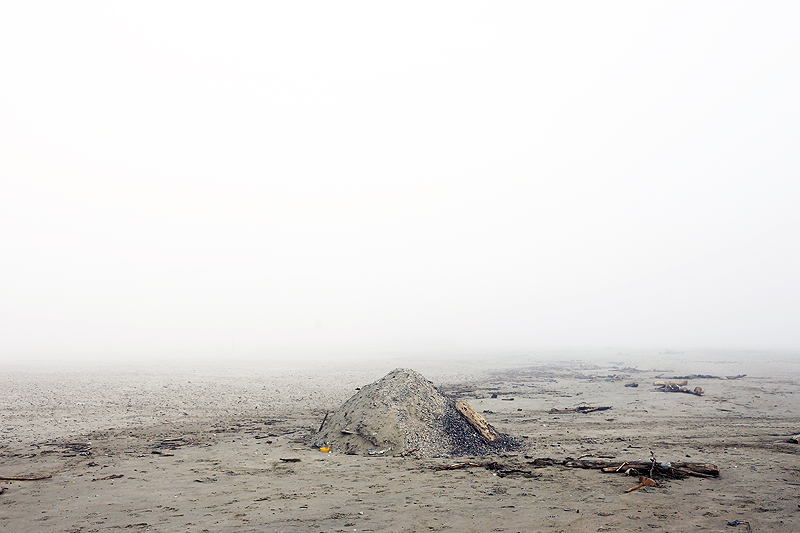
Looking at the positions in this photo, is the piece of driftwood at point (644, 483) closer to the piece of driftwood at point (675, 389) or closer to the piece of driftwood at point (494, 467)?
the piece of driftwood at point (494, 467)

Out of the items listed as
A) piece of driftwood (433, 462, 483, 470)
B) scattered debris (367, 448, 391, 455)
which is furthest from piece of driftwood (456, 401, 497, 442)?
scattered debris (367, 448, 391, 455)

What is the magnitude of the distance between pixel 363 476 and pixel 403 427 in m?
3.01

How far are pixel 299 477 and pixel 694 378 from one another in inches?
1563

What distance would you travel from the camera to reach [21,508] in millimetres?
8008

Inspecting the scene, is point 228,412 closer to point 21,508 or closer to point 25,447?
point 25,447

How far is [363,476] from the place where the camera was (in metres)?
10.1

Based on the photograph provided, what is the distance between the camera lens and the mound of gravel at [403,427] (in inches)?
488

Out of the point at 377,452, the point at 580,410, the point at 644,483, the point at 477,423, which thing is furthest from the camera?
the point at 580,410

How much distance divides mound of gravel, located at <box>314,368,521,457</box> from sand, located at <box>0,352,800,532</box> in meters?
0.57

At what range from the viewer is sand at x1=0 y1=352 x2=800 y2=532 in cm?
719

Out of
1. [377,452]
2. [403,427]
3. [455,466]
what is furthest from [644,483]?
[377,452]

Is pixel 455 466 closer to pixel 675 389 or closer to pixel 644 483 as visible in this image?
pixel 644 483

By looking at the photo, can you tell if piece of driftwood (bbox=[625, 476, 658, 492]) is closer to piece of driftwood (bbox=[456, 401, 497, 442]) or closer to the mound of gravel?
the mound of gravel

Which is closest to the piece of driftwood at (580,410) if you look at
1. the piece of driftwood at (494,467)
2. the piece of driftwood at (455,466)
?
the piece of driftwood at (494,467)
